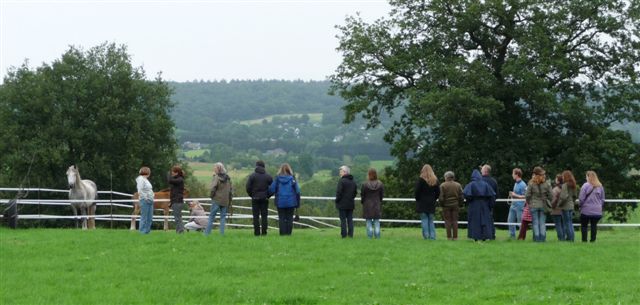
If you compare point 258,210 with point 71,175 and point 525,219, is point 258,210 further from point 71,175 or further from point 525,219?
point 71,175

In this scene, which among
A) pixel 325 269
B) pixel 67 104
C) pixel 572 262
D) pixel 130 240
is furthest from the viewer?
pixel 67 104

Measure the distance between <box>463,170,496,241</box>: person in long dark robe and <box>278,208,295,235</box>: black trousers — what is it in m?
4.47

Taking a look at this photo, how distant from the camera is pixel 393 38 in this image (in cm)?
4547

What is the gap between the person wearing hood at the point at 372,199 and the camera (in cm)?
2512

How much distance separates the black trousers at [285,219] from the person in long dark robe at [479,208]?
4.47m

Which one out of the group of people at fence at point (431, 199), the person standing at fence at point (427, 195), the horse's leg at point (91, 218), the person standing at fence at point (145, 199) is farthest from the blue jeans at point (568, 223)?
the horse's leg at point (91, 218)

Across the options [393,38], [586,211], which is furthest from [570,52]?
[586,211]

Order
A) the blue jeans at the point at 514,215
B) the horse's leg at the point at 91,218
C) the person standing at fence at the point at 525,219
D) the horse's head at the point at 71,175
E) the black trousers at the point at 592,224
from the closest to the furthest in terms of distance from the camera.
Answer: the black trousers at the point at 592,224, the person standing at fence at the point at 525,219, the blue jeans at the point at 514,215, the horse's leg at the point at 91,218, the horse's head at the point at 71,175

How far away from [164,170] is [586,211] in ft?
115

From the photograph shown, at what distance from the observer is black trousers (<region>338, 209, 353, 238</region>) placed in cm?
2503

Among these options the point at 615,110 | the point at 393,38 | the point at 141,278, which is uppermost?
the point at 393,38

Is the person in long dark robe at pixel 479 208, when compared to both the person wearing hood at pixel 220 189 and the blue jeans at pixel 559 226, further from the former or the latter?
the person wearing hood at pixel 220 189

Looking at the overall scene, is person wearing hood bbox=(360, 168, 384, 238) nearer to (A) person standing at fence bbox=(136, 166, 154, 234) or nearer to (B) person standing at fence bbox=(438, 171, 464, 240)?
(B) person standing at fence bbox=(438, 171, 464, 240)

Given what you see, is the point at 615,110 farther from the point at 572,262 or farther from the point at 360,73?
the point at 572,262
